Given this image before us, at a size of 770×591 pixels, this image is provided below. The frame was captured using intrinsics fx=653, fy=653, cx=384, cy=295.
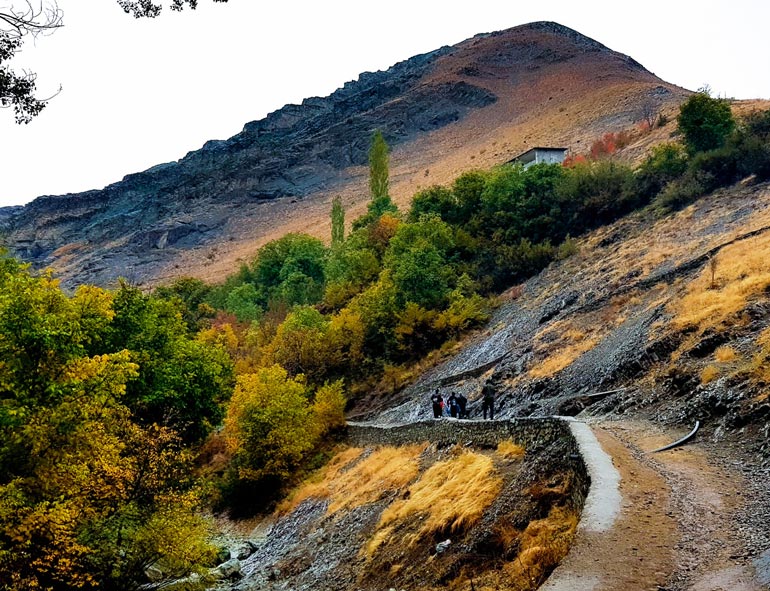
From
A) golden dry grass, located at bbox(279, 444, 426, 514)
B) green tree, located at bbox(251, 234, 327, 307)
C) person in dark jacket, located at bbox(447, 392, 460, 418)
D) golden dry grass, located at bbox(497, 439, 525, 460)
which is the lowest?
golden dry grass, located at bbox(279, 444, 426, 514)

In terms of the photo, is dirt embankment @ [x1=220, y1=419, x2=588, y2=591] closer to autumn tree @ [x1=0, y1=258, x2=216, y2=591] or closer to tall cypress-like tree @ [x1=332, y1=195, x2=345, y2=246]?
autumn tree @ [x1=0, y1=258, x2=216, y2=591]

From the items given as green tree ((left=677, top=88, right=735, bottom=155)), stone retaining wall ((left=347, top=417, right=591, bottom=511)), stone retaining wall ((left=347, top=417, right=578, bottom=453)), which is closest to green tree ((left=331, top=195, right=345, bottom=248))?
green tree ((left=677, top=88, right=735, bottom=155))

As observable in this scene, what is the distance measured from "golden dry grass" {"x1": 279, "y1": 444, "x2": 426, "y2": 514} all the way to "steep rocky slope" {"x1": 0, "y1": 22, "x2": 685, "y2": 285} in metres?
63.5

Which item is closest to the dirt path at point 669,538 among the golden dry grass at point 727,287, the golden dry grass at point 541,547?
the golden dry grass at point 541,547

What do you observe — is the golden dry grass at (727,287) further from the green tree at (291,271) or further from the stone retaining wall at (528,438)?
the green tree at (291,271)

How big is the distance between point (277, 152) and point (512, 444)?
12882cm

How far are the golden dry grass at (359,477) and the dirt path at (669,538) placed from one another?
32.7 feet

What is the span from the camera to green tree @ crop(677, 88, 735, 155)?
39281 millimetres

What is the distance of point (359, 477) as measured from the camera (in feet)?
78.8

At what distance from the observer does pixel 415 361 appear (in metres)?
38.5

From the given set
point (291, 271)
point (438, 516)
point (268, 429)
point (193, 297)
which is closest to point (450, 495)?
point (438, 516)

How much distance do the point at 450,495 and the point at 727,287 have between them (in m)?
11.8

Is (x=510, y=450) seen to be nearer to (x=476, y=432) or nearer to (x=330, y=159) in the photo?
(x=476, y=432)

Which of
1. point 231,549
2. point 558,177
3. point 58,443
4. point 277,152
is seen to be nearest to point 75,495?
point 58,443
